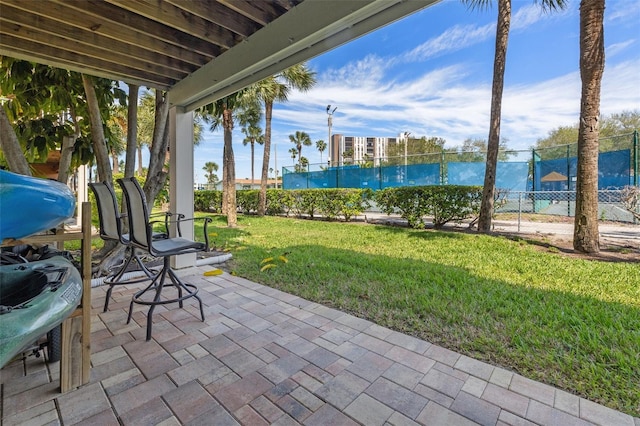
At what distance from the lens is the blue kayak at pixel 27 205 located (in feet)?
3.27

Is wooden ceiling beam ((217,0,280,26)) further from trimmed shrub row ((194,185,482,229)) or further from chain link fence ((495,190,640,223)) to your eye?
chain link fence ((495,190,640,223))

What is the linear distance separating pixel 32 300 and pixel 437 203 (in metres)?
6.48

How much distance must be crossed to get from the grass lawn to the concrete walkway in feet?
0.66

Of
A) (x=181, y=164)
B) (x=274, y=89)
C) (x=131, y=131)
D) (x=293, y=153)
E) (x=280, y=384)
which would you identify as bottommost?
(x=280, y=384)

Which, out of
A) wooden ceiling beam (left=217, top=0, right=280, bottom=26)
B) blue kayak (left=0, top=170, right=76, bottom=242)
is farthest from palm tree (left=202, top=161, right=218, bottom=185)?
blue kayak (left=0, top=170, right=76, bottom=242)

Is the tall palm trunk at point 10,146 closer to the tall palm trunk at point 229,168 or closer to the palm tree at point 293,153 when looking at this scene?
the tall palm trunk at point 229,168

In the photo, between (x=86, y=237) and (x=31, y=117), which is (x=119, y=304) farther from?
(x=31, y=117)

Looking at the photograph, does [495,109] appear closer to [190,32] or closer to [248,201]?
[190,32]

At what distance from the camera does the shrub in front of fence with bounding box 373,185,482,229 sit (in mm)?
6273

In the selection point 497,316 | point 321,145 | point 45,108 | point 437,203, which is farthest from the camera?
point 321,145

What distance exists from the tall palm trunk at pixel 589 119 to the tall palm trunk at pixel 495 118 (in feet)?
4.94

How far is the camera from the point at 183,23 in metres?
2.25

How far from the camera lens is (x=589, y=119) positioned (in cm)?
420

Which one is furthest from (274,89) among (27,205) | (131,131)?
(27,205)
